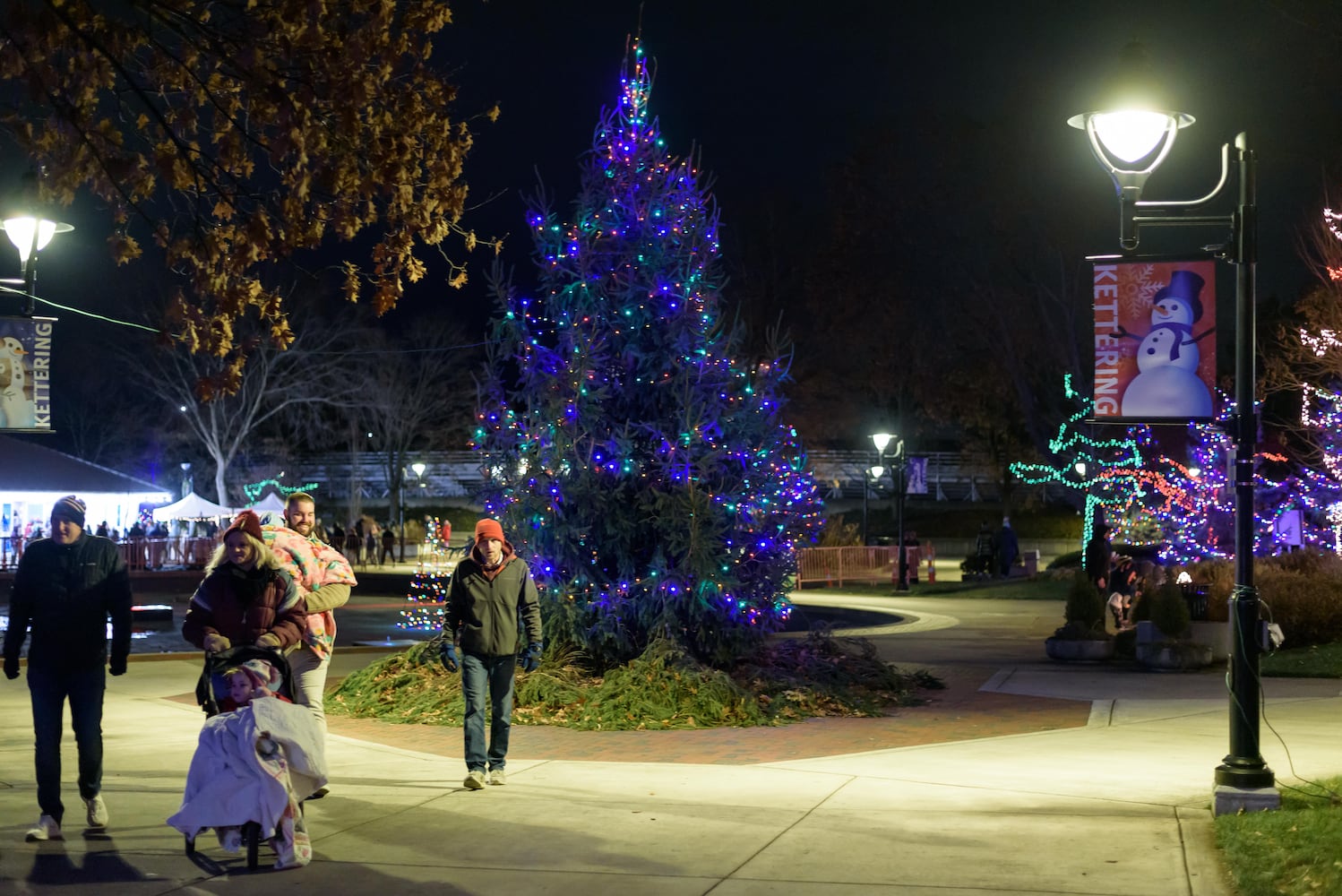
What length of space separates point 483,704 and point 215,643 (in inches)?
94.8

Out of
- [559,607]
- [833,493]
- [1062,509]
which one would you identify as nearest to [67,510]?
[559,607]

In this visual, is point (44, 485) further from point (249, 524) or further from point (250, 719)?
point (250, 719)

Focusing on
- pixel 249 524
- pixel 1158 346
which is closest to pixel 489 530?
pixel 249 524

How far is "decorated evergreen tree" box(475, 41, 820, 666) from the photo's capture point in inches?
508

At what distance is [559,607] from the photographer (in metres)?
13.1

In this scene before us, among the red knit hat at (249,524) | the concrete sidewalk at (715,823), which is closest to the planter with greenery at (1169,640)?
the concrete sidewalk at (715,823)

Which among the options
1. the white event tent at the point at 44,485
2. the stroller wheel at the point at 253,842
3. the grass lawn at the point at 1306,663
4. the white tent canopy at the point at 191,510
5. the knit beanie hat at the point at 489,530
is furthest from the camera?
the white tent canopy at the point at 191,510

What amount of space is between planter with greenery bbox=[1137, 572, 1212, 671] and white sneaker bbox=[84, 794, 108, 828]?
12.7 metres

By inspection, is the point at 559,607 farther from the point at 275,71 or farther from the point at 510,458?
the point at 275,71

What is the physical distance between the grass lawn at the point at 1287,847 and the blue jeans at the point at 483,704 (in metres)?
4.43

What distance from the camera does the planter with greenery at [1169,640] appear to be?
16766 mm

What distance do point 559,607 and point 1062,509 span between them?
60.6 m

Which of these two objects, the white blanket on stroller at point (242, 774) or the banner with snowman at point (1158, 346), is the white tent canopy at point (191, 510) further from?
the banner with snowman at point (1158, 346)

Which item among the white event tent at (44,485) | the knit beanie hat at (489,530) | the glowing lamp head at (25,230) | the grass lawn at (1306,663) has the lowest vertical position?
the grass lawn at (1306,663)
